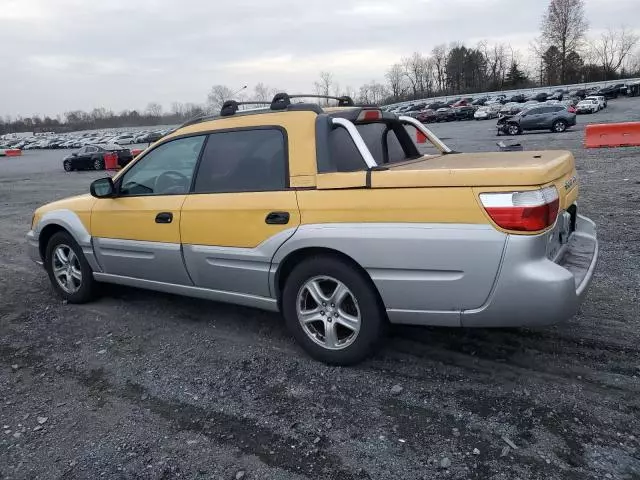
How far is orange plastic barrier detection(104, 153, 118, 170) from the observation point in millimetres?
28227

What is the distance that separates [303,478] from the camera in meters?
2.57

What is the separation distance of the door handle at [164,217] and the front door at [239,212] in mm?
164

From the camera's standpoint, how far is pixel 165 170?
4.46 meters

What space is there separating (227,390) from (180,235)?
4.39 feet

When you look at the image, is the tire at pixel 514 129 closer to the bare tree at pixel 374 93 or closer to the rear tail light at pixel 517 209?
the rear tail light at pixel 517 209

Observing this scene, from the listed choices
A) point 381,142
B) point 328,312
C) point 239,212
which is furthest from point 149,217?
point 381,142

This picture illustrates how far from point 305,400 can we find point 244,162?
1.79 meters

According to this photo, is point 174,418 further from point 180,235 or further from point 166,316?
point 166,316

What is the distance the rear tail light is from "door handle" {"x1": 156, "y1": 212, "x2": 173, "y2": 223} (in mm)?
2462

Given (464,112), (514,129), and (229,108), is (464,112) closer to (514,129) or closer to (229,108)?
(514,129)

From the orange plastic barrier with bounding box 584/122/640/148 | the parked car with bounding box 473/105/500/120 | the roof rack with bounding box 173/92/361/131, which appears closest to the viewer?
the roof rack with bounding box 173/92/361/131

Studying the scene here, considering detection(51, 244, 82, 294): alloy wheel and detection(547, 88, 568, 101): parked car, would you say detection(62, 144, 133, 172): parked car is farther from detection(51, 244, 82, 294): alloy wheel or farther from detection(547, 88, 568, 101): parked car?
detection(547, 88, 568, 101): parked car

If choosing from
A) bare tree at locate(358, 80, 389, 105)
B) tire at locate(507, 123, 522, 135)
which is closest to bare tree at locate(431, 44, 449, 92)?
bare tree at locate(358, 80, 389, 105)

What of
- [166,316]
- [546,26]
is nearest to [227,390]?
[166,316]
